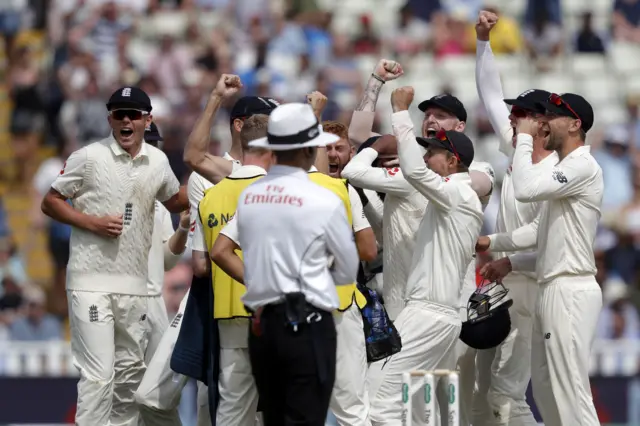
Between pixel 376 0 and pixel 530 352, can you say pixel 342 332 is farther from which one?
pixel 376 0

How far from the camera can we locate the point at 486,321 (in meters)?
8.36

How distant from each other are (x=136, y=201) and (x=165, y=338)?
88cm

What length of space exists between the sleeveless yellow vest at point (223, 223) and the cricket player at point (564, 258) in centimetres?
171

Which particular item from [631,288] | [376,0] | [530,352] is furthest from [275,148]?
[376,0]

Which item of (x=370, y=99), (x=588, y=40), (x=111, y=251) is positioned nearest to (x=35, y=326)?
(x=111, y=251)

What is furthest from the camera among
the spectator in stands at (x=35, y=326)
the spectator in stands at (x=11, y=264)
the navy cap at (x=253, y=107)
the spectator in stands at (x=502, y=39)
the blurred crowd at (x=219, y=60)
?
the spectator in stands at (x=502, y=39)

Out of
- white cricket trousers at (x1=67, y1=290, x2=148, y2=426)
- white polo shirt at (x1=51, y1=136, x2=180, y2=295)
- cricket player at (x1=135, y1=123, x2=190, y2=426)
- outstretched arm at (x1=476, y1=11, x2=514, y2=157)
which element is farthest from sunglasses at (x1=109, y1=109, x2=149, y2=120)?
outstretched arm at (x1=476, y1=11, x2=514, y2=157)

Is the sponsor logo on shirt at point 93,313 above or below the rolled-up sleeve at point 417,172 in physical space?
below

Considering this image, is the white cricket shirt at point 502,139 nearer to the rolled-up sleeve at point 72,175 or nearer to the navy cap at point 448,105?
the navy cap at point 448,105

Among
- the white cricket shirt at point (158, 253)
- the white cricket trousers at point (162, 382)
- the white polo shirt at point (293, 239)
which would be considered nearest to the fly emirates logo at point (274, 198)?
the white polo shirt at point (293, 239)

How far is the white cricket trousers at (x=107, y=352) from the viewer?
8297 mm

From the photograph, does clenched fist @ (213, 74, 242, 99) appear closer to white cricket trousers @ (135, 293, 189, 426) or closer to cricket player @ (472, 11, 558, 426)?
white cricket trousers @ (135, 293, 189, 426)

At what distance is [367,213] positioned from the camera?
921 cm

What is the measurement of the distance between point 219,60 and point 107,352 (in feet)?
30.8
